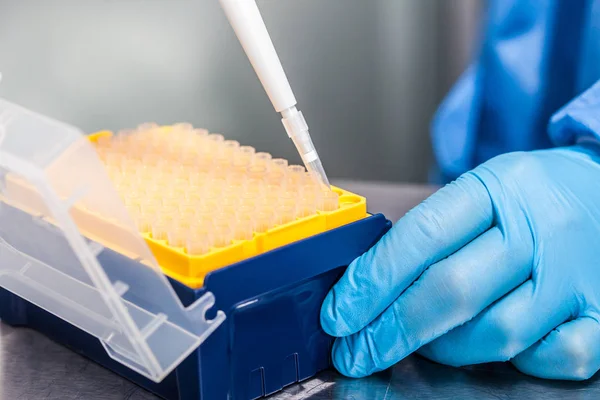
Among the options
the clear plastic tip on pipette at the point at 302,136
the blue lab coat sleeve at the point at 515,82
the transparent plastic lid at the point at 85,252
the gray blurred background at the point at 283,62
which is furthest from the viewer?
the gray blurred background at the point at 283,62

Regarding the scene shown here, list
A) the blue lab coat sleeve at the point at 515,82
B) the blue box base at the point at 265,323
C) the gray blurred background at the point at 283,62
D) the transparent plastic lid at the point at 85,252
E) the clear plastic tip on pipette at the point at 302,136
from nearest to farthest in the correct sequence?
the transparent plastic lid at the point at 85,252
the blue box base at the point at 265,323
the clear plastic tip on pipette at the point at 302,136
the blue lab coat sleeve at the point at 515,82
the gray blurred background at the point at 283,62

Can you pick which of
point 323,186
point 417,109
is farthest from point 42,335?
point 417,109

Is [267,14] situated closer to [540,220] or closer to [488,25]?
[488,25]

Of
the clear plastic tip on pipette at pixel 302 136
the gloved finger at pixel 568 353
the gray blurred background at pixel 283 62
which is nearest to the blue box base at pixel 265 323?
the clear plastic tip on pipette at pixel 302 136

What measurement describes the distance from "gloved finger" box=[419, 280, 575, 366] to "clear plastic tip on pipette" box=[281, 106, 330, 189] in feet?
0.79

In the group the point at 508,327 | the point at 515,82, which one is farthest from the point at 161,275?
the point at 515,82

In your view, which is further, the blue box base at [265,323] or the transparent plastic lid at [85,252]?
the blue box base at [265,323]

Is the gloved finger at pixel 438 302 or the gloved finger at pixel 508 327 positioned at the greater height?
Answer: the gloved finger at pixel 438 302

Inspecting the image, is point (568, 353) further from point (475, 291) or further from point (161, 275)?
point (161, 275)

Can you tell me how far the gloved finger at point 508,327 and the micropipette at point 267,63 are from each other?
25 cm

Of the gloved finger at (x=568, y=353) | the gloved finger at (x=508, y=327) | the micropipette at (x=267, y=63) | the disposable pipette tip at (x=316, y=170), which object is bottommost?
the gloved finger at (x=568, y=353)

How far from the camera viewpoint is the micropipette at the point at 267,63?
0.85 meters

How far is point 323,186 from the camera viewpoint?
921mm

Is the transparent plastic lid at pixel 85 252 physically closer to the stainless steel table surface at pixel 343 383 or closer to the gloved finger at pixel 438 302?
the stainless steel table surface at pixel 343 383
